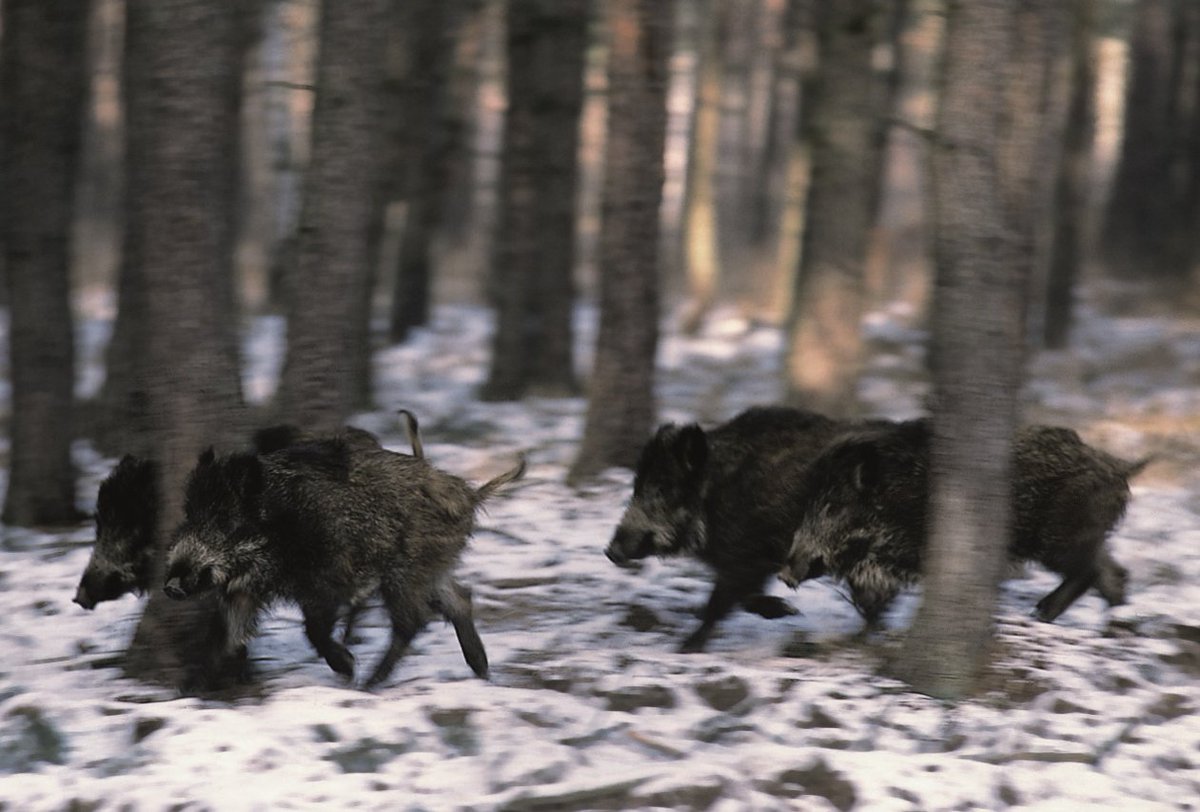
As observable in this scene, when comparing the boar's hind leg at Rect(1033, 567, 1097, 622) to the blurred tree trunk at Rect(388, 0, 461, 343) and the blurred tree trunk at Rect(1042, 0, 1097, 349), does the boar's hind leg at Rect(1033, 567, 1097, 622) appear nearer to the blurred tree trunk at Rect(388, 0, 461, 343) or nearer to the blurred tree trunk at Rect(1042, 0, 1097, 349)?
the blurred tree trunk at Rect(388, 0, 461, 343)

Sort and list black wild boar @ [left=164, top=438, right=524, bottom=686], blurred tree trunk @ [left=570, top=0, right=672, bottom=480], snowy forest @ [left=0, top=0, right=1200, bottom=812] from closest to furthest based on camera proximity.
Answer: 1. snowy forest @ [left=0, top=0, right=1200, bottom=812]
2. black wild boar @ [left=164, top=438, right=524, bottom=686]
3. blurred tree trunk @ [left=570, top=0, right=672, bottom=480]

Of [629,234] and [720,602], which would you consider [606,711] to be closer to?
[720,602]

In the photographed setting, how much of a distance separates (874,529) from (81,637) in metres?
4.57

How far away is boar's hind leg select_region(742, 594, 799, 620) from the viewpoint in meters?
8.96

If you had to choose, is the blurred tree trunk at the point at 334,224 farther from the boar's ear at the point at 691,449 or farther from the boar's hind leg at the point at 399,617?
the boar's ear at the point at 691,449

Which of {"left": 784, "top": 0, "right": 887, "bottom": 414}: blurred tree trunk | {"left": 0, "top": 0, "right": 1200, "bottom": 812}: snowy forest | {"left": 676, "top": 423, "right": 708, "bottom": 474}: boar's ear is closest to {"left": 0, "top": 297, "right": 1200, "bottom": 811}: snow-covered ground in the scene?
{"left": 0, "top": 0, "right": 1200, "bottom": 812}: snowy forest

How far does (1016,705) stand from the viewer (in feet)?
24.1

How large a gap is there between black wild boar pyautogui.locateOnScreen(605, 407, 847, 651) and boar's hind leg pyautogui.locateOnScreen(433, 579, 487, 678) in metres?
1.44

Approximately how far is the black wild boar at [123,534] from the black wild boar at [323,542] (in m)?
0.74

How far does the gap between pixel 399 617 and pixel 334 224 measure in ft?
9.36

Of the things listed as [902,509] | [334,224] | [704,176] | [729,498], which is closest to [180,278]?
[334,224]

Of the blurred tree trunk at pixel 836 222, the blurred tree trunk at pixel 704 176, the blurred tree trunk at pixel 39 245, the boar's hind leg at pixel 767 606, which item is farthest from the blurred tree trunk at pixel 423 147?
→ the boar's hind leg at pixel 767 606

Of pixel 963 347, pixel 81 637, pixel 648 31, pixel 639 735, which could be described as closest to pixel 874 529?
pixel 963 347

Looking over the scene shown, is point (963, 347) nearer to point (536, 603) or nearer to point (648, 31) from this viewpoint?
point (536, 603)
